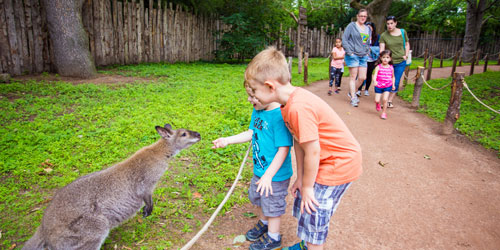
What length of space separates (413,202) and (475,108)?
22.3 ft

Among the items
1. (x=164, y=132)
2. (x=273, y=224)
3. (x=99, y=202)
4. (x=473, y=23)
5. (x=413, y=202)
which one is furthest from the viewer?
(x=473, y=23)

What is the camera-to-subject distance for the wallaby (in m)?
2.70

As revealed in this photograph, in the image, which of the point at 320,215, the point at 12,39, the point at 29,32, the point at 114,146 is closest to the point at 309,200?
the point at 320,215

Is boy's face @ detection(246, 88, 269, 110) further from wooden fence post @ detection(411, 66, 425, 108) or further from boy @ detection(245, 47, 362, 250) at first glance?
wooden fence post @ detection(411, 66, 425, 108)

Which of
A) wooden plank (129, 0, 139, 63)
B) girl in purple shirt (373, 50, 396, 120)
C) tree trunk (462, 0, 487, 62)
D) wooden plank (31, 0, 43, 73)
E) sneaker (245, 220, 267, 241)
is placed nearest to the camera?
sneaker (245, 220, 267, 241)

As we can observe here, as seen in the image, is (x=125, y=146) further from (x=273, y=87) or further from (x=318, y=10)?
(x=318, y=10)

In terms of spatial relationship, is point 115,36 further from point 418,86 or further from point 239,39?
point 418,86

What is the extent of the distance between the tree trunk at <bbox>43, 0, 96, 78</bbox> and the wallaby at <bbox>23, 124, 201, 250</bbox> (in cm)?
758

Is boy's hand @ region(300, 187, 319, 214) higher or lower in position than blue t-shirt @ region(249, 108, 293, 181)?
lower

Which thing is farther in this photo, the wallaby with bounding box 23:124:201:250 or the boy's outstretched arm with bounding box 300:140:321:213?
the wallaby with bounding box 23:124:201:250

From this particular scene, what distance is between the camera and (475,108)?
30.4 feet

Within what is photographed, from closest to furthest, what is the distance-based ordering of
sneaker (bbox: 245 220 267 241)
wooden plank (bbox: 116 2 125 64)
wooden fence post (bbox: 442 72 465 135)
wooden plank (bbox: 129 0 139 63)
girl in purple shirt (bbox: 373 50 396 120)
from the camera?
1. sneaker (bbox: 245 220 267 241)
2. wooden fence post (bbox: 442 72 465 135)
3. girl in purple shirt (bbox: 373 50 396 120)
4. wooden plank (bbox: 116 2 125 64)
5. wooden plank (bbox: 129 0 139 63)

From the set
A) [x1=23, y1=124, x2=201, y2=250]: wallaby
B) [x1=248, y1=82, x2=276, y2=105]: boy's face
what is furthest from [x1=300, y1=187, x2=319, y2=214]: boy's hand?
[x1=23, y1=124, x2=201, y2=250]: wallaby

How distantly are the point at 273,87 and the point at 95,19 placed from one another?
11.0 metres
